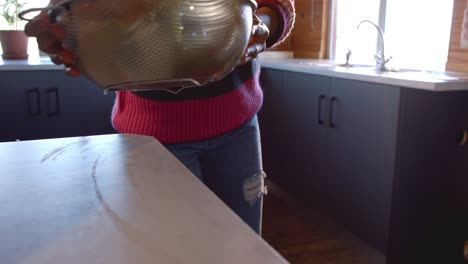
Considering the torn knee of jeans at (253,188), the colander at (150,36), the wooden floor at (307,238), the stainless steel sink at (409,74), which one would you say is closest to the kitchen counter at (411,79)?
the stainless steel sink at (409,74)

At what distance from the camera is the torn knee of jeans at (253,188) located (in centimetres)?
101

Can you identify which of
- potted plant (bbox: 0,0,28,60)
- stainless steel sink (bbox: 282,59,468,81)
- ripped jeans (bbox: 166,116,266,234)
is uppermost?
potted plant (bbox: 0,0,28,60)

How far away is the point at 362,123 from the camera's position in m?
1.79

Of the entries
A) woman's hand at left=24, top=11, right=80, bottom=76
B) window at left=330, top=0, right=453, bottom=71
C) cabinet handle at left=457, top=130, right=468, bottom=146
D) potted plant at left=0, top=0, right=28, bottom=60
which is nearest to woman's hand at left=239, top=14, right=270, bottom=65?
woman's hand at left=24, top=11, right=80, bottom=76

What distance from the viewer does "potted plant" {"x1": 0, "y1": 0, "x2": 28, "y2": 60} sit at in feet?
8.06

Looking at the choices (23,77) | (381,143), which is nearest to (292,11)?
(381,143)

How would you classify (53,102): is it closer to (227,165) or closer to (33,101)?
A: (33,101)

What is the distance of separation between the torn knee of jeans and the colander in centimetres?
54

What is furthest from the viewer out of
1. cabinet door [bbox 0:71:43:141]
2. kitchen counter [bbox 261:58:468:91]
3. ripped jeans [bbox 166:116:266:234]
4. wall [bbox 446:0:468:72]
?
cabinet door [bbox 0:71:43:141]

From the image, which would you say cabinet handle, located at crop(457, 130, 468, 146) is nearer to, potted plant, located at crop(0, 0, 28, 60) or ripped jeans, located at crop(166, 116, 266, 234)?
ripped jeans, located at crop(166, 116, 266, 234)

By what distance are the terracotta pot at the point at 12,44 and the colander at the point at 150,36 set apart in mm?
2199

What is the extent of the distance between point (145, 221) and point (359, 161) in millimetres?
1425

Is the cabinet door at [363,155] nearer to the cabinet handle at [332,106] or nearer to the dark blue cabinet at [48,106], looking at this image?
the cabinet handle at [332,106]

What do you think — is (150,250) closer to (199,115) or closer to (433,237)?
(199,115)
